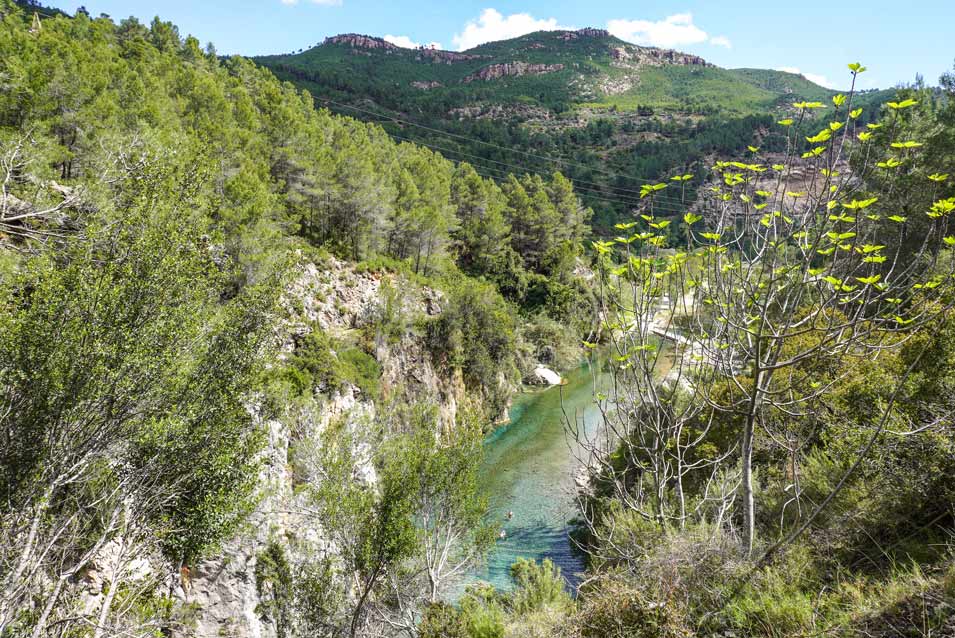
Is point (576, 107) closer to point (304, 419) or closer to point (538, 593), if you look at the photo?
point (304, 419)

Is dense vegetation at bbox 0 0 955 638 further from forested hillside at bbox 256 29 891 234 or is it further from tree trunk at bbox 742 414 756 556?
forested hillside at bbox 256 29 891 234

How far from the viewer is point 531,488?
82.9ft

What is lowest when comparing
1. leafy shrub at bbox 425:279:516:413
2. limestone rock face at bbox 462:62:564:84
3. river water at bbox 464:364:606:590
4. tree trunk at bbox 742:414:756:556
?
river water at bbox 464:364:606:590

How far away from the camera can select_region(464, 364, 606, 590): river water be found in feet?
65.6

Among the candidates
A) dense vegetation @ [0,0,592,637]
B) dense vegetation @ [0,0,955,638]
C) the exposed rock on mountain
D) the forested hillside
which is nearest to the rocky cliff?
dense vegetation @ [0,0,955,638]

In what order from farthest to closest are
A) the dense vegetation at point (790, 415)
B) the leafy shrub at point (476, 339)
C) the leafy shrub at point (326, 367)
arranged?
the leafy shrub at point (476, 339) → the leafy shrub at point (326, 367) → the dense vegetation at point (790, 415)

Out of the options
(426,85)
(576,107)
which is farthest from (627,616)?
(426,85)

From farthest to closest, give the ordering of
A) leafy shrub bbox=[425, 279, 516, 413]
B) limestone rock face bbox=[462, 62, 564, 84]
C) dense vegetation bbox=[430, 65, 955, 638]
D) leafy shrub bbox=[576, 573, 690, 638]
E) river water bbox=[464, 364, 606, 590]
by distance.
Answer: limestone rock face bbox=[462, 62, 564, 84], leafy shrub bbox=[425, 279, 516, 413], river water bbox=[464, 364, 606, 590], leafy shrub bbox=[576, 573, 690, 638], dense vegetation bbox=[430, 65, 955, 638]

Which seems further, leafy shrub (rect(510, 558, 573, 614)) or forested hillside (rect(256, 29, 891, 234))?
forested hillside (rect(256, 29, 891, 234))

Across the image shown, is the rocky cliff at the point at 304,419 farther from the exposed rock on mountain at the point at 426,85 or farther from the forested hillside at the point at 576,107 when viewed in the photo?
the exposed rock on mountain at the point at 426,85

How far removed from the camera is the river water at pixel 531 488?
20.0 metres

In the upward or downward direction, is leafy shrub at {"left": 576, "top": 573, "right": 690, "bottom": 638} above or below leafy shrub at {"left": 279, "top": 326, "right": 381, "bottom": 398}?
above

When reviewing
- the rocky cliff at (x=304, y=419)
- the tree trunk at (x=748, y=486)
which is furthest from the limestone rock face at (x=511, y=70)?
the tree trunk at (x=748, y=486)

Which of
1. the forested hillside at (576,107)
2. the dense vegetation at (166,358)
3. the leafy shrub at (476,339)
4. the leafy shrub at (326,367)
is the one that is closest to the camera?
the dense vegetation at (166,358)
